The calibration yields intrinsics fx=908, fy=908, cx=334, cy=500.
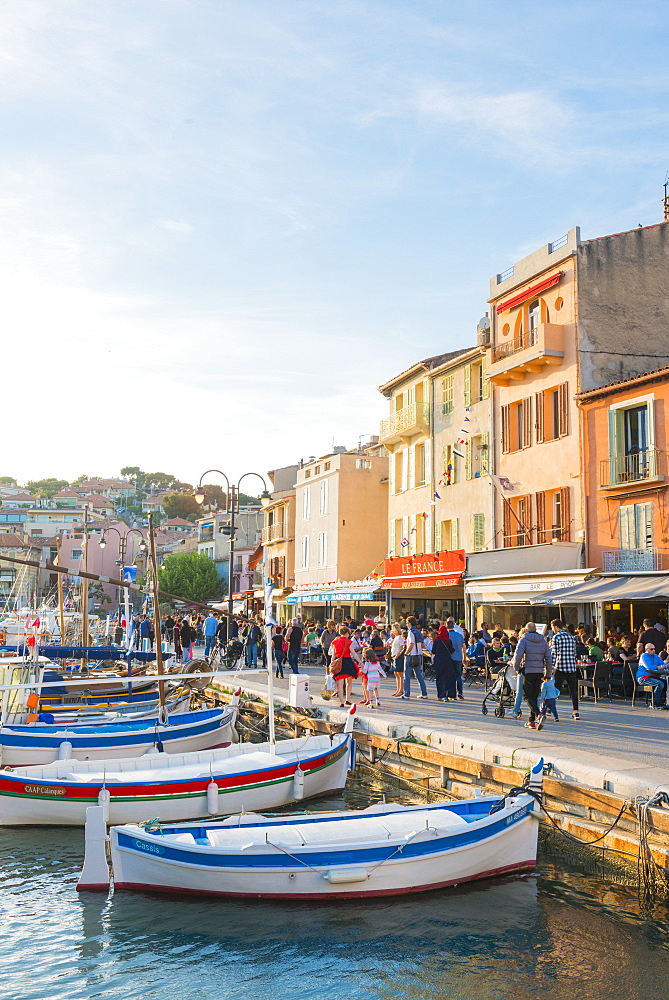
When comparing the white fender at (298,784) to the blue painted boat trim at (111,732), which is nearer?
the white fender at (298,784)

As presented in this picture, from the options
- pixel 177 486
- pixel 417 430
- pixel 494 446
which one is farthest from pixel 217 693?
pixel 177 486

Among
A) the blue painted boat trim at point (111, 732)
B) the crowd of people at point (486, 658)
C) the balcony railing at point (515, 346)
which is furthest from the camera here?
the balcony railing at point (515, 346)

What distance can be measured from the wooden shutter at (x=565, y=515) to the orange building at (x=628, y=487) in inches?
38.2

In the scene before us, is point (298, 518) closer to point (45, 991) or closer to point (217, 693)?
point (217, 693)

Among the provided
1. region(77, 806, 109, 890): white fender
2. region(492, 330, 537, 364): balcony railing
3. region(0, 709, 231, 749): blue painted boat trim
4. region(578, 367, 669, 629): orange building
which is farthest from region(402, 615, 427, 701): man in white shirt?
region(492, 330, 537, 364): balcony railing

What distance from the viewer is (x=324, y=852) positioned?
1050 centimetres

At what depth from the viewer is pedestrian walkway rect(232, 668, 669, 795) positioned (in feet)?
39.1

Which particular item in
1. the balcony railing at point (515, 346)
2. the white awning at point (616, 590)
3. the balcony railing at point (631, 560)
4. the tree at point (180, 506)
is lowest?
the white awning at point (616, 590)

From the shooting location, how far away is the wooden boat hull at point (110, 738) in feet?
55.1

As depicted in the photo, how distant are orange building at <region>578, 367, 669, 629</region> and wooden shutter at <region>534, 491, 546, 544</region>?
8.40ft

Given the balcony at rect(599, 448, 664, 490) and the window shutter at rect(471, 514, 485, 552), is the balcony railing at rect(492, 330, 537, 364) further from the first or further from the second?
the window shutter at rect(471, 514, 485, 552)

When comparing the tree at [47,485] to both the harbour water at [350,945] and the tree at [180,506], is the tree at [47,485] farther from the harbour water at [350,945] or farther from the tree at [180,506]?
the harbour water at [350,945]

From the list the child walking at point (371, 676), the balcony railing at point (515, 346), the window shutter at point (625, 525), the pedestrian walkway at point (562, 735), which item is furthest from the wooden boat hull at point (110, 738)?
the balcony railing at point (515, 346)

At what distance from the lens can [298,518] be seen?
5919cm
